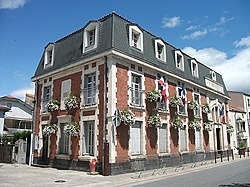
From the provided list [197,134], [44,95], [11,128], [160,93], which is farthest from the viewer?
[11,128]

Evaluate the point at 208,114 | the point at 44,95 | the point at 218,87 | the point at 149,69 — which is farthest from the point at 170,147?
the point at 218,87

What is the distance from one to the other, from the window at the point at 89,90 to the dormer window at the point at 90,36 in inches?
68.8

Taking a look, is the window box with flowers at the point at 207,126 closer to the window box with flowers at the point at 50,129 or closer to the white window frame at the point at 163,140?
the white window frame at the point at 163,140

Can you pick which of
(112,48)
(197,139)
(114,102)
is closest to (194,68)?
(197,139)

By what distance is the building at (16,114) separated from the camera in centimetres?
3241

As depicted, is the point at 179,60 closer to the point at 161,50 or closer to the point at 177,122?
the point at 161,50

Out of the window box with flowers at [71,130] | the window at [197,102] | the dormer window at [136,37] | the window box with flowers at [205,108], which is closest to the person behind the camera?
the window box with flowers at [71,130]

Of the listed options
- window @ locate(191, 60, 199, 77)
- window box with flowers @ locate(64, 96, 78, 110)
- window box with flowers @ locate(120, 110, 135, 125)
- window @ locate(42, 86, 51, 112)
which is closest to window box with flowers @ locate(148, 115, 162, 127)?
window box with flowers @ locate(120, 110, 135, 125)

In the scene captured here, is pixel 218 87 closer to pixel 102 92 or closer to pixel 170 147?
pixel 170 147

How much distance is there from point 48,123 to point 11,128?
59.3 ft

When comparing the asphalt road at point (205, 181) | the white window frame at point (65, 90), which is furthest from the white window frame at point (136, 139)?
the white window frame at point (65, 90)

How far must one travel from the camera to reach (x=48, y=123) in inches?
667

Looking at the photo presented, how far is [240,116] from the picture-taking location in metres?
39.0

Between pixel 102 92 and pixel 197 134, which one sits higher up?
pixel 102 92
